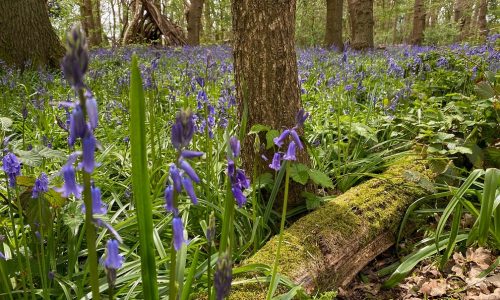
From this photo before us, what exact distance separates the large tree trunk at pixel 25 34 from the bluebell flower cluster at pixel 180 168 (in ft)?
24.4

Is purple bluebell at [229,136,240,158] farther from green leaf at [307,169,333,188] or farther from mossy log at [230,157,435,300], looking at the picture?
green leaf at [307,169,333,188]

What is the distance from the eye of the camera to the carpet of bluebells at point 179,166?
907 mm

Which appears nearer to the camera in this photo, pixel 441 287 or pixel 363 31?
pixel 441 287

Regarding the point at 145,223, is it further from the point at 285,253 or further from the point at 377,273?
the point at 377,273

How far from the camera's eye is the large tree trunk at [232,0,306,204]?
2604 millimetres

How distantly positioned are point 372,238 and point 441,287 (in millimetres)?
472

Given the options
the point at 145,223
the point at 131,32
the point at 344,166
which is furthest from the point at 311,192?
the point at 131,32

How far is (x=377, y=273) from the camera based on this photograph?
2.51 meters

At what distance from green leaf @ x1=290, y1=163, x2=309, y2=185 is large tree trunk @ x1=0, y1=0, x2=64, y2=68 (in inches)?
250

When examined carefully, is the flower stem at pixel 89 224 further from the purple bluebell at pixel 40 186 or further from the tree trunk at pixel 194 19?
the tree trunk at pixel 194 19

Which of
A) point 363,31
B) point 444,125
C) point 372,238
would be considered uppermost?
point 363,31

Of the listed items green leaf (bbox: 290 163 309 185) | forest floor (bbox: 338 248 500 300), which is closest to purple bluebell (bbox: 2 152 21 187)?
green leaf (bbox: 290 163 309 185)

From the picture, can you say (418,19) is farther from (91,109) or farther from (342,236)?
(91,109)

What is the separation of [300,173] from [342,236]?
0.46 meters
